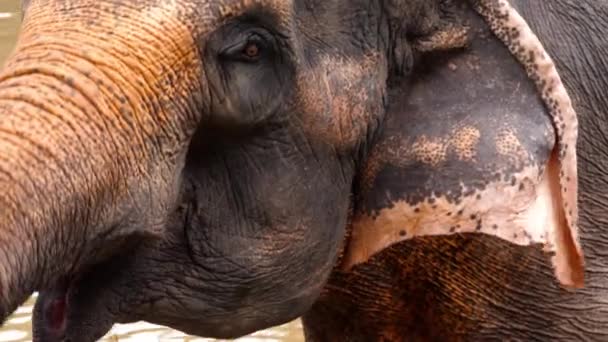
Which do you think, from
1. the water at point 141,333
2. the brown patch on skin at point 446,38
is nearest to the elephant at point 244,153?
the brown patch on skin at point 446,38

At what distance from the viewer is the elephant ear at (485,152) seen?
3.63 metres

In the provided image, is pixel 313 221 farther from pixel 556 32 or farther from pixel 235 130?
pixel 556 32

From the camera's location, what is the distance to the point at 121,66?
121 inches

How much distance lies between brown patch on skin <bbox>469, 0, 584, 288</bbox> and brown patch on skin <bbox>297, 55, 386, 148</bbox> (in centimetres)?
21

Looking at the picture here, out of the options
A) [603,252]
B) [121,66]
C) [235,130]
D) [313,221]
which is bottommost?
[603,252]

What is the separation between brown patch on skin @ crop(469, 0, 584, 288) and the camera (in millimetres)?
3613

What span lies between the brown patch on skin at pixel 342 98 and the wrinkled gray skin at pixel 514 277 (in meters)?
0.45

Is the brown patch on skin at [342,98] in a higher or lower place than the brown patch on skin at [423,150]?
higher

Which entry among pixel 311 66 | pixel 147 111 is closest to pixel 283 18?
pixel 311 66

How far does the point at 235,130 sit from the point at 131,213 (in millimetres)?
323

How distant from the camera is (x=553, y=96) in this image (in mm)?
3641

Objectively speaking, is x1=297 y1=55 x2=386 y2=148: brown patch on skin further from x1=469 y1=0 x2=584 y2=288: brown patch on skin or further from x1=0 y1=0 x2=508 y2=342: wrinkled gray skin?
x1=469 y1=0 x2=584 y2=288: brown patch on skin

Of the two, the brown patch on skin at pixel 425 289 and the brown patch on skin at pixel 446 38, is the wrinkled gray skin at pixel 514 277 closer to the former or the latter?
the brown patch on skin at pixel 425 289

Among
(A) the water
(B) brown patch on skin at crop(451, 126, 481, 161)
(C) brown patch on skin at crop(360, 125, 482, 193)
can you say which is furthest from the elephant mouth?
(A) the water
